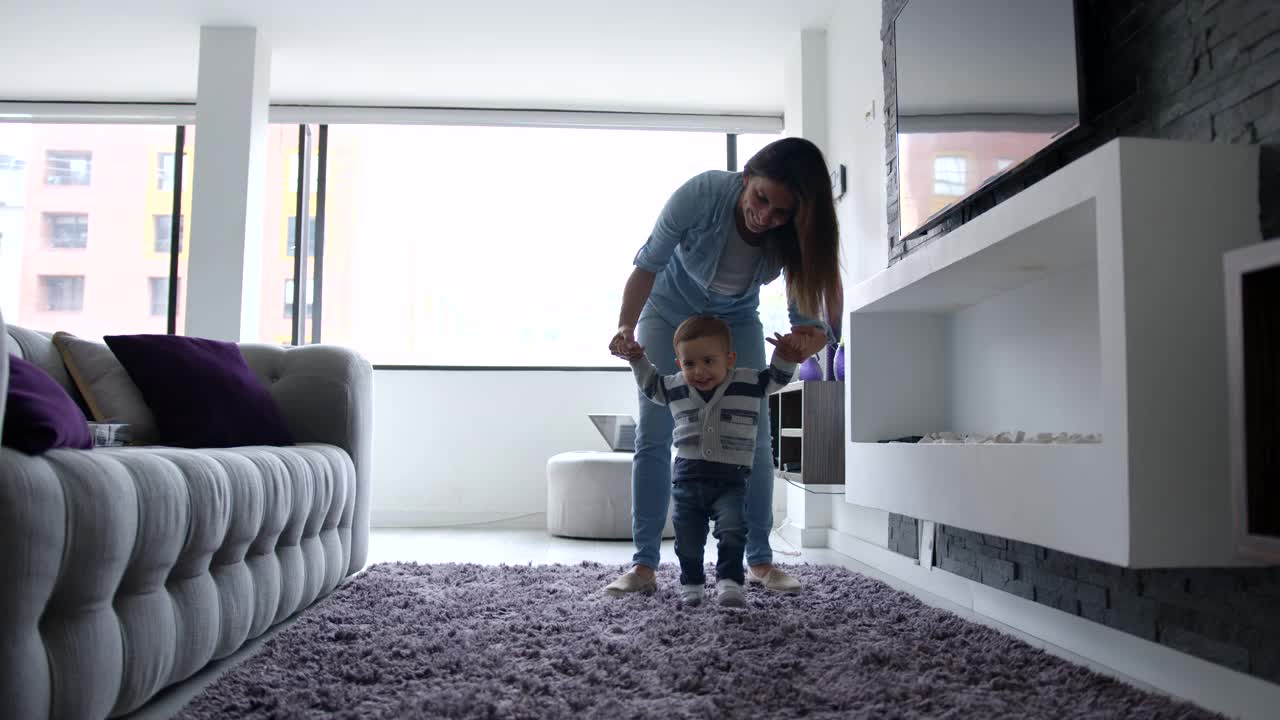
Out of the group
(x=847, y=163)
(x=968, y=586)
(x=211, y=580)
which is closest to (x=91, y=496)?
(x=211, y=580)

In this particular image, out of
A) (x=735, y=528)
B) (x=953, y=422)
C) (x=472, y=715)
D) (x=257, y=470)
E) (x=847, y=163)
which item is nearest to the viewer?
(x=472, y=715)

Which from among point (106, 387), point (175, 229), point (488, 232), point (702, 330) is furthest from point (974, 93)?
point (175, 229)

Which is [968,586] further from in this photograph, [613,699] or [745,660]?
[613,699]

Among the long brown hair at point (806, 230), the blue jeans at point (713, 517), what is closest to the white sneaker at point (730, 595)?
the blue jeans at point (713, 517)

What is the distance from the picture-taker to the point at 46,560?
1.03 m

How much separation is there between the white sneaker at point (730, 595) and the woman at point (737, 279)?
0.27 metres

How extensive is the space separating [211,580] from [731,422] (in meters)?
1.15

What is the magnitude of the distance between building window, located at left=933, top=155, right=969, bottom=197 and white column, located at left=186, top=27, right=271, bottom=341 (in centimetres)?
320

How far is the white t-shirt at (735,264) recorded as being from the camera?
228 cm

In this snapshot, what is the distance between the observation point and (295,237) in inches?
210

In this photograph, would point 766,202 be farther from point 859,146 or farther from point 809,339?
point 859,146

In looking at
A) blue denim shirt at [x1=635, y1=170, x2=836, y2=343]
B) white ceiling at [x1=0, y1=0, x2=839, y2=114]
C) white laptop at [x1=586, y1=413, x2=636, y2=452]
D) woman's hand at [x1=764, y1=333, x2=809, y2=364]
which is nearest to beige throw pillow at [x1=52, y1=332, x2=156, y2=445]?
blue denim shirt at [x1=635, y1=170, x2=836, y2=343]

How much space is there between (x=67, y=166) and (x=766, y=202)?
5.04 meters

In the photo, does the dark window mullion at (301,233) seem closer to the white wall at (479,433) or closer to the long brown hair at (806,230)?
the white wall at (479,433)
